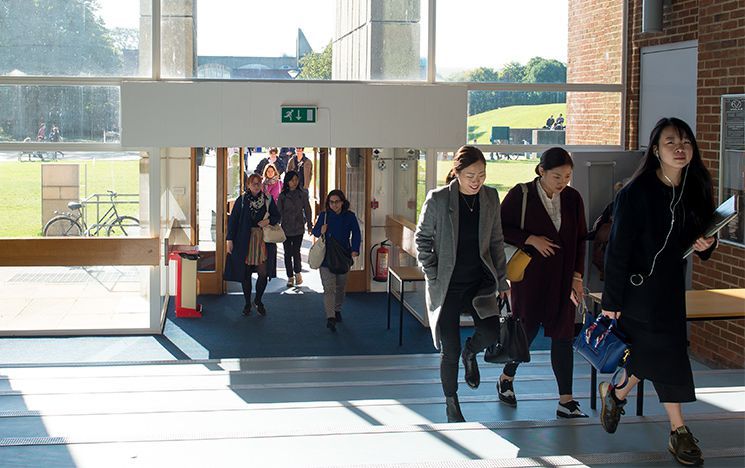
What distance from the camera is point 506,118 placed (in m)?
11.0

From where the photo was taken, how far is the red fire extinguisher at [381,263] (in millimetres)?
13234

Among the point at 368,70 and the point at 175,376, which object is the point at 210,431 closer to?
the point at 175,376

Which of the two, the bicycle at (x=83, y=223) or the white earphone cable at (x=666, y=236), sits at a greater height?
the white earphone cable at (x=666, y=236)

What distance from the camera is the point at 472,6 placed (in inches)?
430

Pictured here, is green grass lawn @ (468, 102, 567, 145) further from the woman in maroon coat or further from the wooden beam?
the woman in maroon coat

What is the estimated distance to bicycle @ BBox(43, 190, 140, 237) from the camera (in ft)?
35.1

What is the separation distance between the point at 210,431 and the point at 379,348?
193 inches

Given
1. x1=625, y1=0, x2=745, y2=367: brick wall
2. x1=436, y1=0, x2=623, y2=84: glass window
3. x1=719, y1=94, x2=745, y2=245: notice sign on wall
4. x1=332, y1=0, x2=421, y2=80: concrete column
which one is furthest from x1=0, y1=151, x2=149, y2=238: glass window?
x1=719, y1=94, x2=745, y2=245: notice sign on wall

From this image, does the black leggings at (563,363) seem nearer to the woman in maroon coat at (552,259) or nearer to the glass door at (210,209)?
the woman in maroon coat at (552,259)

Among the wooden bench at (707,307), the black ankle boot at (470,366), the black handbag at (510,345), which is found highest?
the wooden bench at (707,307)

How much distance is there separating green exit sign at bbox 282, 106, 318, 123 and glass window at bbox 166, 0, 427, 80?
1.65ft

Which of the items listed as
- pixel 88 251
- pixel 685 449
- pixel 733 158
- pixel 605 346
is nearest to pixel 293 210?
pixel 88 251

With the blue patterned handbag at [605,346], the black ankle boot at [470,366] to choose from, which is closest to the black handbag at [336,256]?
the black ankle boot at [470,366]

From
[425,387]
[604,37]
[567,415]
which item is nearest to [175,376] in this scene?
[425,387]
